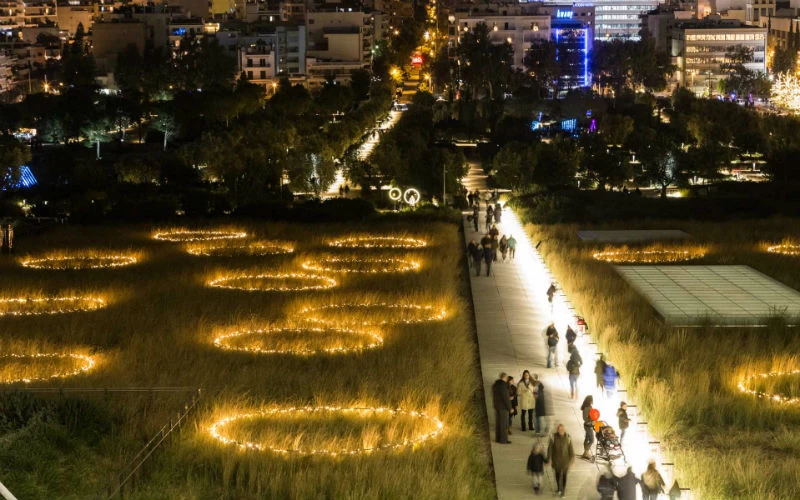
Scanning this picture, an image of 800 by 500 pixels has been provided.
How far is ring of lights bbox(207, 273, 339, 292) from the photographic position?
161 feet

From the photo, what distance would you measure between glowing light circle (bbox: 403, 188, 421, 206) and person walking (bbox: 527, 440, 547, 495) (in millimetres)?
52140

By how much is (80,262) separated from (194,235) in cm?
912

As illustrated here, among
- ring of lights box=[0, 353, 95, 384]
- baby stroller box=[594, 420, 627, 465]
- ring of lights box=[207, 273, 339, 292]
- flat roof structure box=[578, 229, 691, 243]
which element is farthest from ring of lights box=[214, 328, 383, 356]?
flat roof structure box=[578, 229, 691, 243]

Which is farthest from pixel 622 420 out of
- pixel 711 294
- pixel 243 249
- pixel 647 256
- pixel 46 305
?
pixel 243 249

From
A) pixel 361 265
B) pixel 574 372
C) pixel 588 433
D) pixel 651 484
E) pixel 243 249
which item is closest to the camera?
pixel 651 484

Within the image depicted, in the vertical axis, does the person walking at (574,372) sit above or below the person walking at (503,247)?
above

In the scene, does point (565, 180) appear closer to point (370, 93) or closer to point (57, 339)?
point (57, 339)

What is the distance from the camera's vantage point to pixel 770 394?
3259 centimetres

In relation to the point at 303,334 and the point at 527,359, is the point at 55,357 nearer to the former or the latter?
the point at 303,334

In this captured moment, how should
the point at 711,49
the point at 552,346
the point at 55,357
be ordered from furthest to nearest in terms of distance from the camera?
the point at 711,49 < the point at 55,357 < the point at 552,346

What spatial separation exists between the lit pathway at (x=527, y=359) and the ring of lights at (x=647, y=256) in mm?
2960

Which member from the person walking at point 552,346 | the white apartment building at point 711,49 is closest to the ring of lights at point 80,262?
the person walking at point 552,346

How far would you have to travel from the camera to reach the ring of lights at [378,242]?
60.4 metres

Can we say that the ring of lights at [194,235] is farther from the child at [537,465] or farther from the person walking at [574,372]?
the child at [537,465]
